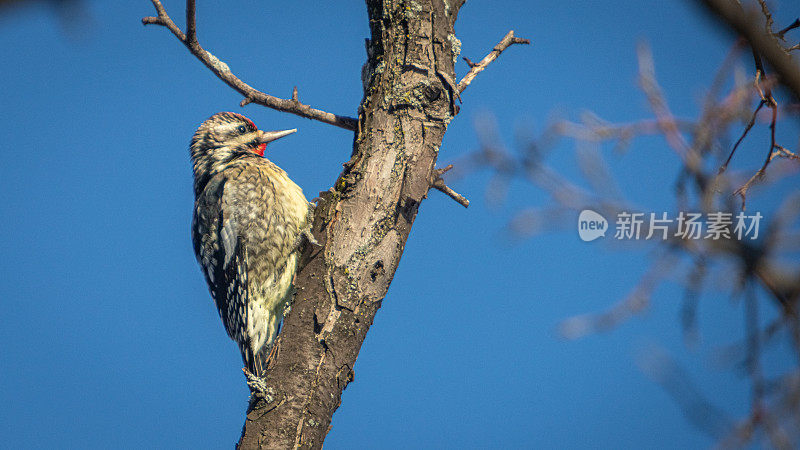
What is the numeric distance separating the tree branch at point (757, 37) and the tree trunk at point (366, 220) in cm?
191

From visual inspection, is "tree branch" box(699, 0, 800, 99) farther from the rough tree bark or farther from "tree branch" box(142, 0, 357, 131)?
"tree branch" box(142, 0, 357, 131)

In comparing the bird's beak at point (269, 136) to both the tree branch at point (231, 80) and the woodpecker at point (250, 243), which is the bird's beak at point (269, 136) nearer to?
the woodpecker at point (250, 243)

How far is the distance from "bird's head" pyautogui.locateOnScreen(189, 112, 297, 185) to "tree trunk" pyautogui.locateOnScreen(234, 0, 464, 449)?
1947 millimetres

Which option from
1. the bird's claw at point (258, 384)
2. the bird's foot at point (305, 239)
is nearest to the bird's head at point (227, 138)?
the bird's foot at point (305, 239)

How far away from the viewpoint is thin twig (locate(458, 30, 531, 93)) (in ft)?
10.0

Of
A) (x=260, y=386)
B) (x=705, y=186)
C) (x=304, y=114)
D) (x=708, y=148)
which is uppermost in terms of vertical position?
(x=304, y=114)

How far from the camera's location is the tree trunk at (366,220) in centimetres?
254

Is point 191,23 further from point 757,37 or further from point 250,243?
point 757,37

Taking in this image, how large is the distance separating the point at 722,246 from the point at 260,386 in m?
2.00

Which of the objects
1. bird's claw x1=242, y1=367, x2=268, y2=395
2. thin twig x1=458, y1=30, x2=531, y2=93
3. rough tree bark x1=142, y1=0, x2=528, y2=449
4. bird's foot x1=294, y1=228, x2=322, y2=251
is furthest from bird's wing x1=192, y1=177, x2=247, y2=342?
thin twig x1=458, y1=30, x2=531, y2=93

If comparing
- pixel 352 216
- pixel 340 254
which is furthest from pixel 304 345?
pixel 352 216

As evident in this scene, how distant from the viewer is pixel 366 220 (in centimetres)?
270

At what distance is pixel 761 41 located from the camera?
32.8 inches

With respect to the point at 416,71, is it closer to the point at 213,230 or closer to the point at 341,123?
Answer: the point at 341,123
